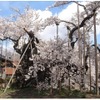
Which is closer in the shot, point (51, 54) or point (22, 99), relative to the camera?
point (22, 99)

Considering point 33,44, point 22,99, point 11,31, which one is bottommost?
point 22,99

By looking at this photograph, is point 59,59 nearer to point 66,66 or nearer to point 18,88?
point 66,66

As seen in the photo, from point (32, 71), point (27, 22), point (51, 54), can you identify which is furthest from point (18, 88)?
point (27, 22)

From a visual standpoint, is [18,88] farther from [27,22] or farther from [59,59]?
[27,22]

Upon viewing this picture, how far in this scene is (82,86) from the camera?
20.6 meters

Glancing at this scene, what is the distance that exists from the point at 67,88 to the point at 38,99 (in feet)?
14.5

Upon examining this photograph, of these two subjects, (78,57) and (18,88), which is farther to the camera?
(18,88)

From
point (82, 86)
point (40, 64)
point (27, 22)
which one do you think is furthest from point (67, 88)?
point (27, 22)

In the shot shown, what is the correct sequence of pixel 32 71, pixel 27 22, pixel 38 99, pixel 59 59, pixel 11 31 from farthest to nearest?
pixel 11 31
pixel 27 22
pixel 32 71
pixel 59 59
pixel 38 99

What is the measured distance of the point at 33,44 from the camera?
2278 centimetres

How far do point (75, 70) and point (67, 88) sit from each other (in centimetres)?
190

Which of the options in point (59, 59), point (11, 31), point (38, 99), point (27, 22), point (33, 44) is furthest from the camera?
point (11, 31)

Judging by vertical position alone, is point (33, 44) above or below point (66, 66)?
above

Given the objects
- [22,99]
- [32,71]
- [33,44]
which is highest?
[33,44]
